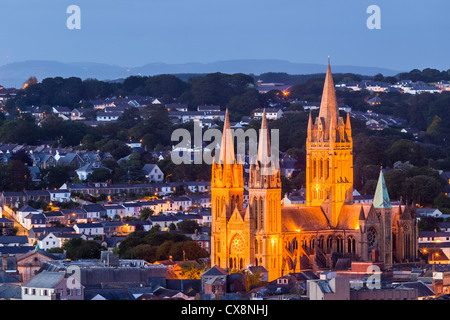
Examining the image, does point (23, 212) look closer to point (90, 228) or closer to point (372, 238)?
point (90, 228)

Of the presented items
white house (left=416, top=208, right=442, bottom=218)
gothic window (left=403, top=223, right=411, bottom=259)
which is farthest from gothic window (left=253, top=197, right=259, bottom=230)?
white house (left=416, top=208, right=442, bottom=218)

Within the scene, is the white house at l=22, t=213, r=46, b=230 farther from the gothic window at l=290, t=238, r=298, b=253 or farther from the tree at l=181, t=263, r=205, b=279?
the gothic window at l=290, t=238, r=298, b=253

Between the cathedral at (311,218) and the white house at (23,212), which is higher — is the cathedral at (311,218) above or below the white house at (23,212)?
above

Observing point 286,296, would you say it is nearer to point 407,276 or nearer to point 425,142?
point 407,276

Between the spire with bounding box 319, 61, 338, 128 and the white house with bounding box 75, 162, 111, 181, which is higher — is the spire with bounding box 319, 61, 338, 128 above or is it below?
above

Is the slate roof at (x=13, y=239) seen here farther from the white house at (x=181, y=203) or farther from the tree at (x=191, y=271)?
the tree at (x=191, y=271)

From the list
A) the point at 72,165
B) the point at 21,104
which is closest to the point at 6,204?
the point at 72,165

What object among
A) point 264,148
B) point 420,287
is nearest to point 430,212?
point 264,148

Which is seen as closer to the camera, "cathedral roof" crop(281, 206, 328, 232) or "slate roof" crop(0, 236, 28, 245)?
"cathedral roof" crop(281, 206, 328, 232)

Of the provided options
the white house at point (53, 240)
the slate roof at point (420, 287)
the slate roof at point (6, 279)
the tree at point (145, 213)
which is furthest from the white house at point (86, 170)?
the slate roof at point (420, 287)
